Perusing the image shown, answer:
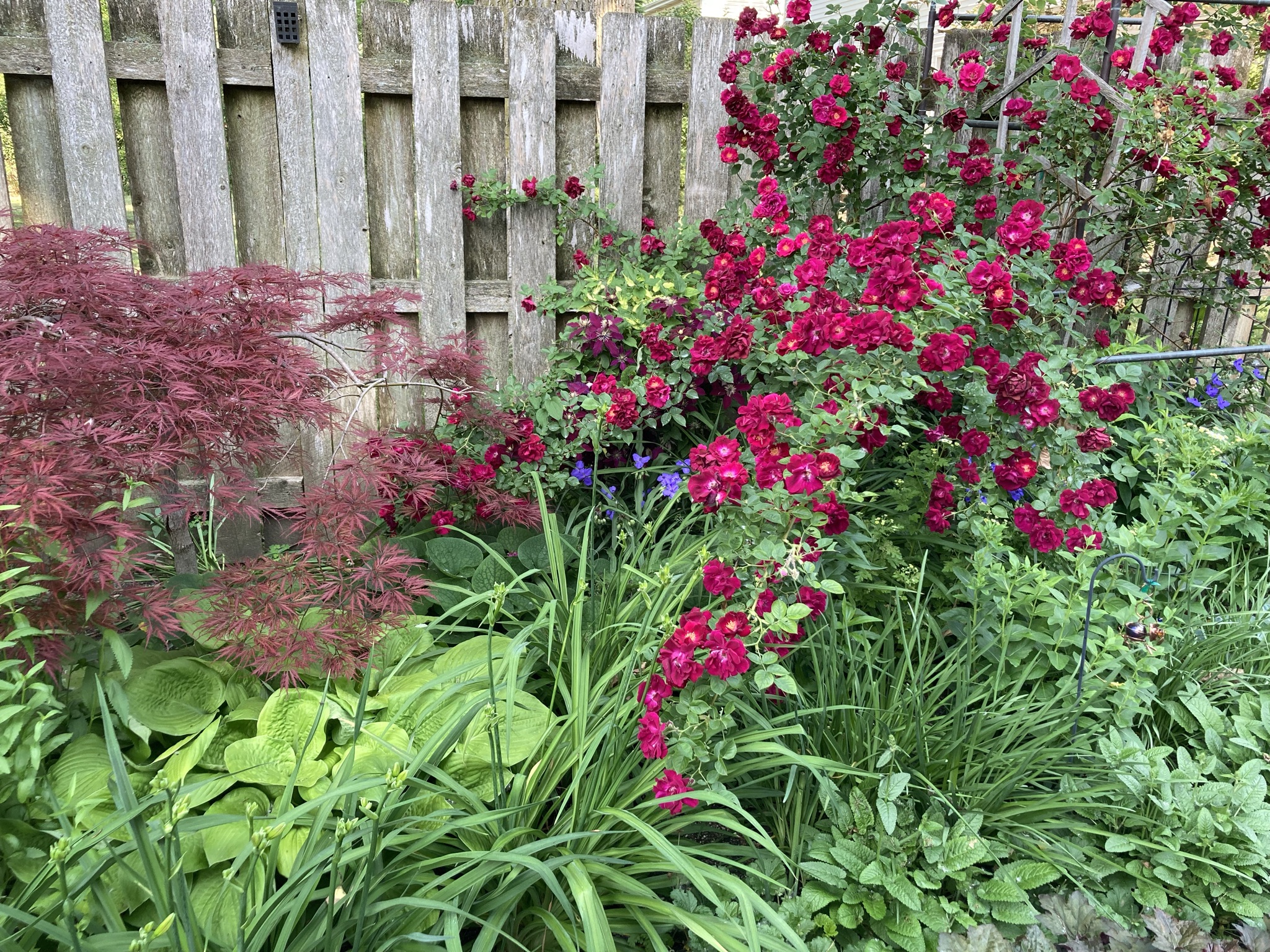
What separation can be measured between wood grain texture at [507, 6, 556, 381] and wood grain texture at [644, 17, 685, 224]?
1.13 ft

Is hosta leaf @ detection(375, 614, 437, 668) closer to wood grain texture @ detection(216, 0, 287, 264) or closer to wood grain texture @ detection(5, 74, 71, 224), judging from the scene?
wood grain texture @ detection(216, 0, 287, 264)

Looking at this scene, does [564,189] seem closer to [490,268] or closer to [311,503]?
[490,268]

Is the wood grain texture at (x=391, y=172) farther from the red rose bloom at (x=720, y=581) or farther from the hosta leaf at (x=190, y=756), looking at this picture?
the red rose bloom at (x=720, y=581)

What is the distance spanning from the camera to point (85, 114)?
8.79 feet

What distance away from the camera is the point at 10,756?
150 centimetres

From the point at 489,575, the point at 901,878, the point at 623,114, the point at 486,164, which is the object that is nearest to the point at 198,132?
the point at 486,164

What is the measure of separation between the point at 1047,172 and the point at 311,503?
105 inches

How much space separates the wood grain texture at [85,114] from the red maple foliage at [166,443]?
0.70 meters

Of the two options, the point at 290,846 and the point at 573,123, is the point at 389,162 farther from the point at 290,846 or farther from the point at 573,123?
the point at 290,846

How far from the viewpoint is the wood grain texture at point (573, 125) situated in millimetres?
2969

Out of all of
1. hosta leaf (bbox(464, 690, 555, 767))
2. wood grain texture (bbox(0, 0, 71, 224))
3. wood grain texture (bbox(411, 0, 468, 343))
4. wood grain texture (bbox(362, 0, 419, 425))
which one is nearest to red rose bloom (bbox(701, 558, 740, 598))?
hosta leaf (bbox(464, 690, 555, 767))

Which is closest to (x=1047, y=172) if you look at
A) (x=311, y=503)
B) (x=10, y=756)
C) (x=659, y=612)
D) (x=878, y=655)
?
(x=878, y=655)

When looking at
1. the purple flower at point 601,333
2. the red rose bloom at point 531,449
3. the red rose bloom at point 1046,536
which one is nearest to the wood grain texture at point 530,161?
the purple flower at point 601,333

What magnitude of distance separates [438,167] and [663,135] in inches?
31.5
